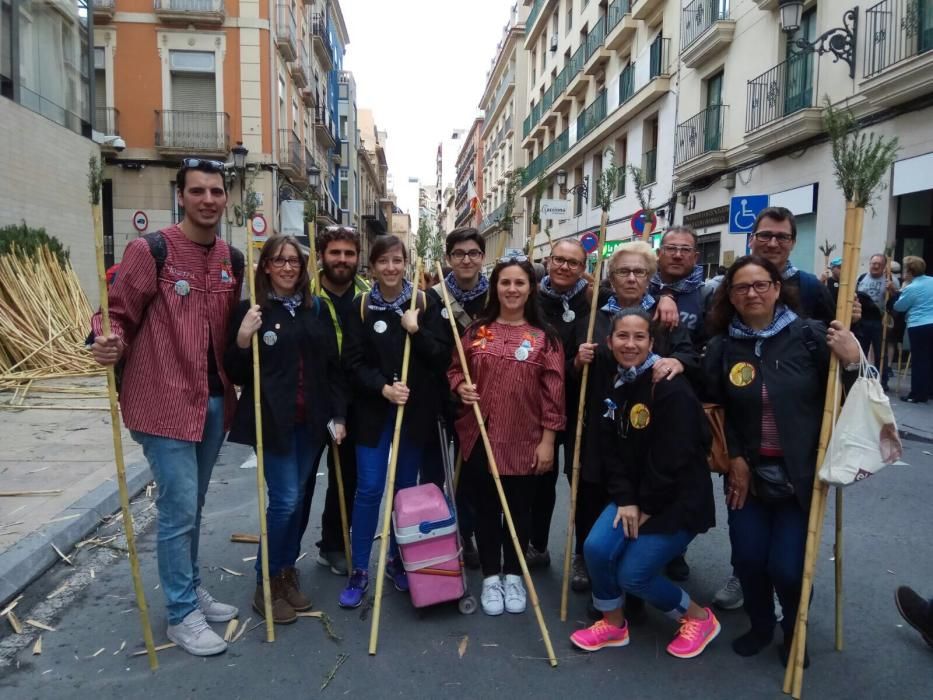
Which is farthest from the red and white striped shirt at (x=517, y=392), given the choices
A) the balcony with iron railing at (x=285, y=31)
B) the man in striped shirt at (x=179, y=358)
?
the balcony with iron railing at (x=285, y=31)

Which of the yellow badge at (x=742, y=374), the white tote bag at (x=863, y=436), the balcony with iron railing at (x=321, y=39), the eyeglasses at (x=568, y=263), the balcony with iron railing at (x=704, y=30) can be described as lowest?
the white tote bag at (x=863, y=436)

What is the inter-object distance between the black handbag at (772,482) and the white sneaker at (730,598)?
0.83 meters

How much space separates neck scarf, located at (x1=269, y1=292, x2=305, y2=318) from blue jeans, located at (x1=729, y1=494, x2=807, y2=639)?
2244mm

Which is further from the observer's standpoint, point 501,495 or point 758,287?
point 501,495

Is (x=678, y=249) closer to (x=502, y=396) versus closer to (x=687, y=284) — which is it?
(x=687, y=284)

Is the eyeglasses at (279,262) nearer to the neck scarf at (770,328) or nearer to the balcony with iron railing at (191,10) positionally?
the neck scarf at (770,328)

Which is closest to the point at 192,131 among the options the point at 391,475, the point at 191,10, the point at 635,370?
the point at 191,10

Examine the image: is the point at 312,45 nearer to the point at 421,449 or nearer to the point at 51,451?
the point at 51,451

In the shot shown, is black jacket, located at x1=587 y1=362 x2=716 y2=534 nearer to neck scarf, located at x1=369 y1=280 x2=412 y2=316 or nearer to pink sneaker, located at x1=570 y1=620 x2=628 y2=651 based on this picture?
pink sneaker, located at x1=570 y1=620 x2=628 y2=651

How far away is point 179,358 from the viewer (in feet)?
9.68

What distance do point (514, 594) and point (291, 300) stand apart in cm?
186

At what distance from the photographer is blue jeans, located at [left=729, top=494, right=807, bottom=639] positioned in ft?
9.30

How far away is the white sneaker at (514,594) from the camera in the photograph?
338 cm

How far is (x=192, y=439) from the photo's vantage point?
2.94m
